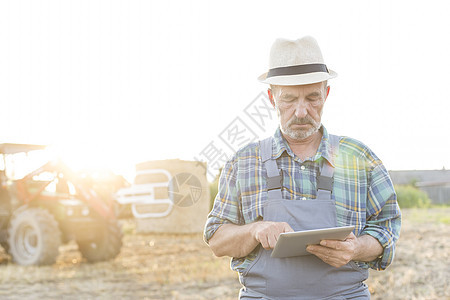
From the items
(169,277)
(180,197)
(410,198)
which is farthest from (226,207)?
(410,198)

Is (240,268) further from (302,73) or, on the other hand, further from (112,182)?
(112,182)

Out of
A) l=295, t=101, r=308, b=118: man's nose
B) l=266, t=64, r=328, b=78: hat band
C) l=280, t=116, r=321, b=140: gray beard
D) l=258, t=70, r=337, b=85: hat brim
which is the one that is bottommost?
l=280, t=116, r=321, b=140: gray beard

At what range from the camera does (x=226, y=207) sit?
85.0 inches

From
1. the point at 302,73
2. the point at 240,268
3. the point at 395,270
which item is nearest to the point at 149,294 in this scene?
the point at 395,270

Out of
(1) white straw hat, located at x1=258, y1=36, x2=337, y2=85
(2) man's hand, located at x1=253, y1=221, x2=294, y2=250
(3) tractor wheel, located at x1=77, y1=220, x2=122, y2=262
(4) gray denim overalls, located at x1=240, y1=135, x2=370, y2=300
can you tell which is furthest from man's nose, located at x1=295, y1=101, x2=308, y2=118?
(3) tractor wheel, located at x1=77, y1=220, x2=122, y2=262

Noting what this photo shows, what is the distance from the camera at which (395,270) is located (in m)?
6.15

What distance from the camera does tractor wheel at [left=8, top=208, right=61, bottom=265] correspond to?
722cm

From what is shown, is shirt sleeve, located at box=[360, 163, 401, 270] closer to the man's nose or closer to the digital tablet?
the digital tablet

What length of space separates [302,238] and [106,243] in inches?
260

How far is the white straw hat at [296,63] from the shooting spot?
2.12 meters

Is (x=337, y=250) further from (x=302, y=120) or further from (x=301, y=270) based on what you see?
(x=302, y=120)

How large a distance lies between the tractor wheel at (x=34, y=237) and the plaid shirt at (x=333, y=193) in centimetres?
571

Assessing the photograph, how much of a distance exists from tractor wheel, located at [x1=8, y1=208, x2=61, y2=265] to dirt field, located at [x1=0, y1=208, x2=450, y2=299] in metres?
0.18

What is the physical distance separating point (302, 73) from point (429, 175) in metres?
31.4
